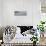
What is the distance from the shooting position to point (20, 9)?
3498mm

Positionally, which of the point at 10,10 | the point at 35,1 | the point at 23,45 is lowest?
the point at 23,45

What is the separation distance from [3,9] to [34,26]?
984 mm

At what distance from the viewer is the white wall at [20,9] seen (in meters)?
3.50

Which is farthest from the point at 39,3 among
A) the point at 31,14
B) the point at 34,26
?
the point at 34,26

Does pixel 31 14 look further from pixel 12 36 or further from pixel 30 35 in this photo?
pixel 12 36

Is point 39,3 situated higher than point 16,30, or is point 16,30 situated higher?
point 39,3

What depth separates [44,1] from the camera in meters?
3.49

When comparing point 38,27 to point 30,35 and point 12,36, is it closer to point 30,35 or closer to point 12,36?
point 30,35

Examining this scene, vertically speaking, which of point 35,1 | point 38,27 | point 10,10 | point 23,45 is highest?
point 35,1

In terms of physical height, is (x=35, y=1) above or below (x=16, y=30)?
above

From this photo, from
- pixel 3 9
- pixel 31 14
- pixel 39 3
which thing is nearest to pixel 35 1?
pixel 39 3

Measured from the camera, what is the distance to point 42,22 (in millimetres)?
3521

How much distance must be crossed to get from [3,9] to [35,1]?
3.00 ft

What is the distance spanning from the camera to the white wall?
11.5 ft
